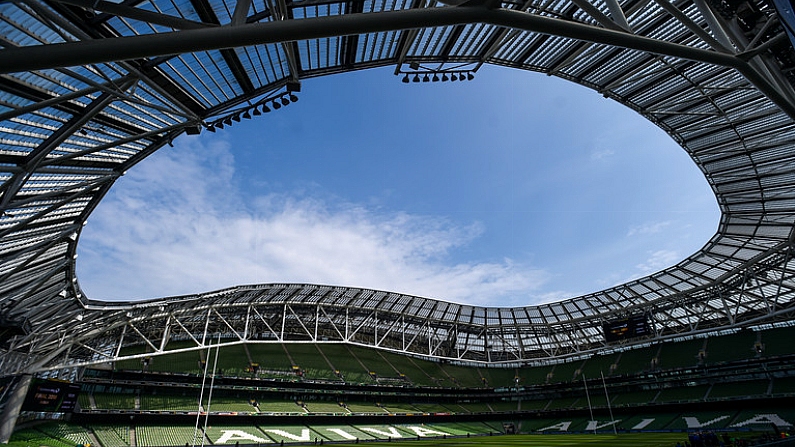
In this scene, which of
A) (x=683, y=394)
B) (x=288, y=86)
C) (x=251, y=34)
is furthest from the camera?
(x=683, y=394)

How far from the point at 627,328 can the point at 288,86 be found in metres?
47.3

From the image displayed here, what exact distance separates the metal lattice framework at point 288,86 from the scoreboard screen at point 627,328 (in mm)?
4874

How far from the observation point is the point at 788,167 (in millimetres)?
27156

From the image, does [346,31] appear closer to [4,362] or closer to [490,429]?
[4,362]

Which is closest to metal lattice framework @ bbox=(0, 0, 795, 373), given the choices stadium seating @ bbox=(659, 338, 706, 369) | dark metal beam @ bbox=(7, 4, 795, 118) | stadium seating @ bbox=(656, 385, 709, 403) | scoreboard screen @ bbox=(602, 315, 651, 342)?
dark metal beam @ bbox=(7, 4, 795, 118)

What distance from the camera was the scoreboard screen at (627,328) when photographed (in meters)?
44.9

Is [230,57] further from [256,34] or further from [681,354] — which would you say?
[681,354]

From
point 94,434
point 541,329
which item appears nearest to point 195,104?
point 94,434

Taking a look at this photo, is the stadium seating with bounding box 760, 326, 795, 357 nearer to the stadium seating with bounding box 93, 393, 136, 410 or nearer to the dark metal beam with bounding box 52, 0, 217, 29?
the dark metal beam with bounding box 52, 0, 217, 29

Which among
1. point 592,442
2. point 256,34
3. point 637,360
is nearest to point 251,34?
point 256,34

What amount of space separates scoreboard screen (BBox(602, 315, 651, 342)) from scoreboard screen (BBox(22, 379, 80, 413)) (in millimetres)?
54543

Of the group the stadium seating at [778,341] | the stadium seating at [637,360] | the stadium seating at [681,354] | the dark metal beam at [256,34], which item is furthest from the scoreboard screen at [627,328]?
the dark metal beam at [256,34]

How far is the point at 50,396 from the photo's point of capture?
30688 millimetres

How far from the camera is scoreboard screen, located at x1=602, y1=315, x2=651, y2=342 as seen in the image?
4488 cm
